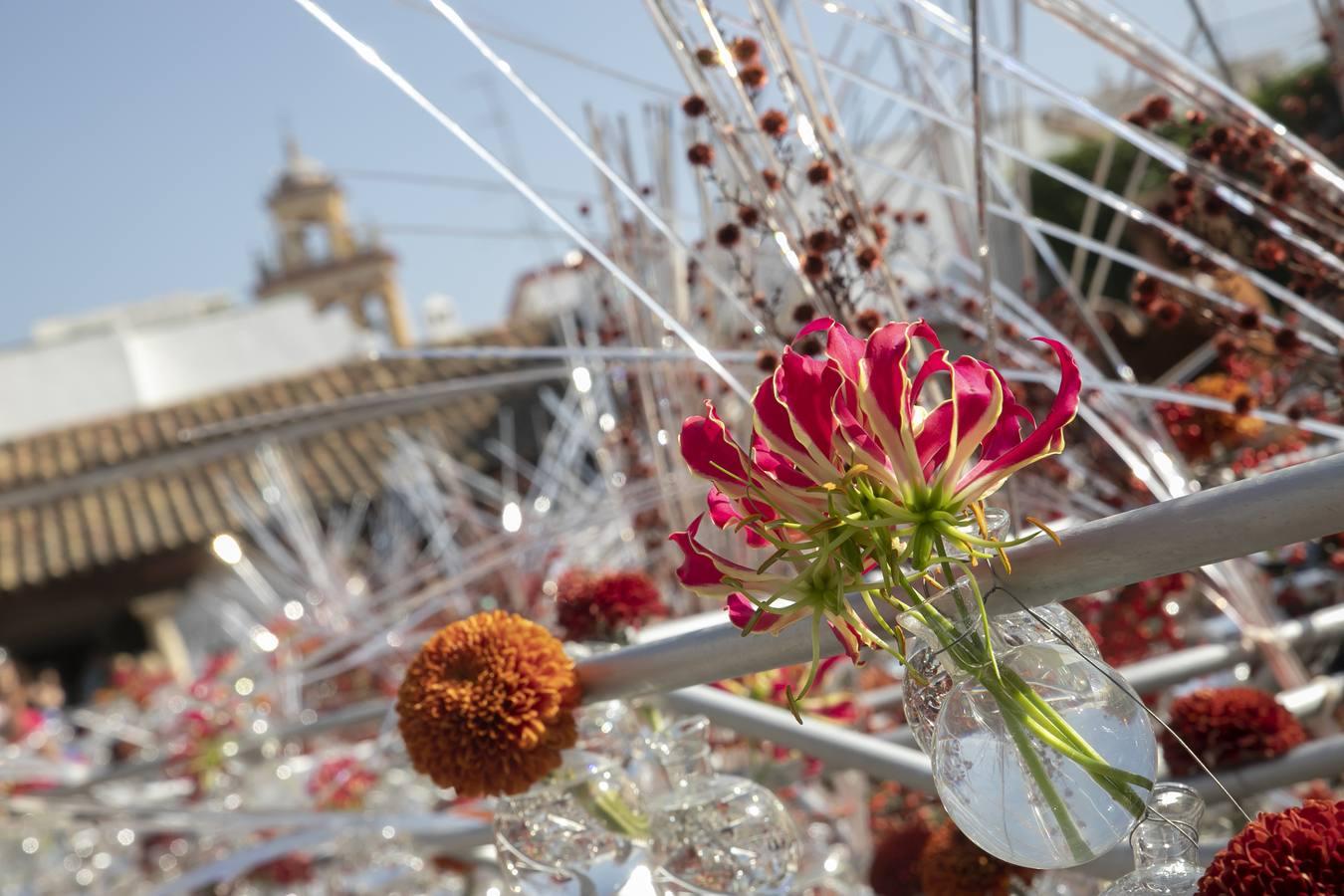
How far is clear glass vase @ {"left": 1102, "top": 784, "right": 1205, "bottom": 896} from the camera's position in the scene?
0.55 metres

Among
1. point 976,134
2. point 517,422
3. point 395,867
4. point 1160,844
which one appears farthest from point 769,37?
point 517,422

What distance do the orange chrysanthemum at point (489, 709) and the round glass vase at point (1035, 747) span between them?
0.27 metres

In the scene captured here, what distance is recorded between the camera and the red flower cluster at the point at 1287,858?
447mm

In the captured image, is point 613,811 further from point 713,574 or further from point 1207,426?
point 1207,426

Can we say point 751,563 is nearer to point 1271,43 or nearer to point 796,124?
point 796,124

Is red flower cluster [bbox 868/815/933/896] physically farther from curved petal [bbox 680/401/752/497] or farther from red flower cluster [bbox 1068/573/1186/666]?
curved petal [bbox 680/401/752/497]

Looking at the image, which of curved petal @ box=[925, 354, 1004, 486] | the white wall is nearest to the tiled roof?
the white wall

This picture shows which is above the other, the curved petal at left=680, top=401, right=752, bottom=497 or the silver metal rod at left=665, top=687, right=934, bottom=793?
the curved petal at left=680, top=401, right=752, bottom=497

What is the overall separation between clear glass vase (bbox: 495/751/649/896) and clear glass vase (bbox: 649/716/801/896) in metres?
0.02

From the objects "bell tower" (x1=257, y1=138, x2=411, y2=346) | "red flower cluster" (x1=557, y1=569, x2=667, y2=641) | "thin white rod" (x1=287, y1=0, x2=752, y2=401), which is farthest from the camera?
"bell tower" (x1=257, y1=138, x2=411, y2=346)

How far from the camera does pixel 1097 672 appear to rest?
524mm

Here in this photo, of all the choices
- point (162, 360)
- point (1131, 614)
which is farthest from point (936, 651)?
point (162, 360)

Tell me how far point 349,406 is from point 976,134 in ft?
1.98

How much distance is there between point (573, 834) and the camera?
0.78 metres
